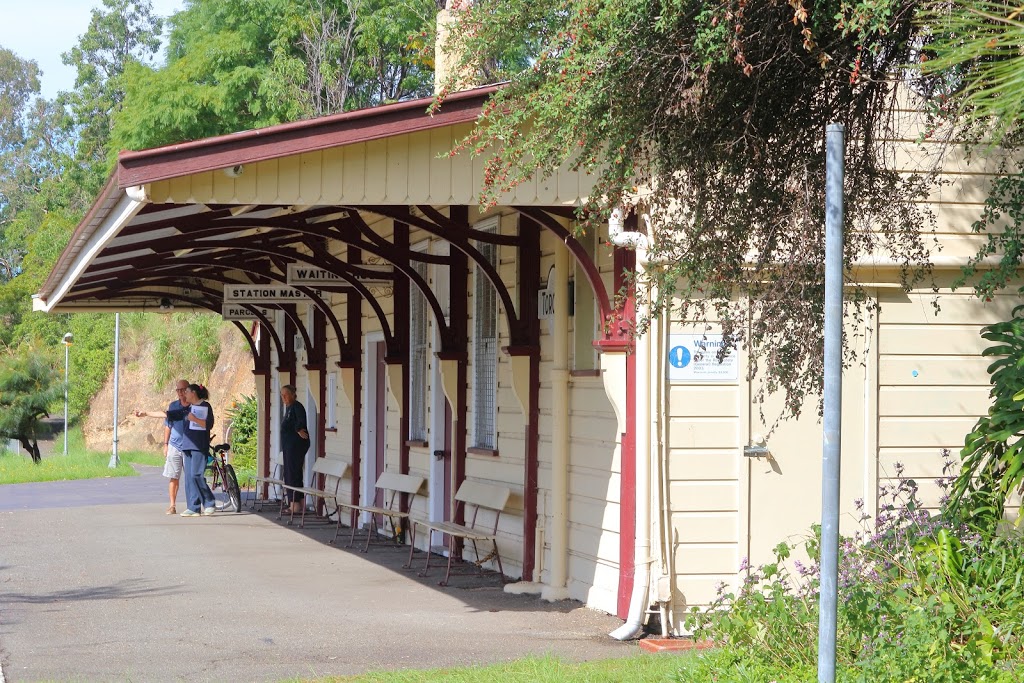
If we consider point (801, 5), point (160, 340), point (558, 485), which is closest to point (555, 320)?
point (558, 485)

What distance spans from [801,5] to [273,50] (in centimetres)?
3058

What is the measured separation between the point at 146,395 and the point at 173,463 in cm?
3155

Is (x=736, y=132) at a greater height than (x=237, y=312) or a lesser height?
greater

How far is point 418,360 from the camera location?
1410cm

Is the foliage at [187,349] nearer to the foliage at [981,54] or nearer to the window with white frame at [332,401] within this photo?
the window with white frame at [332,401]

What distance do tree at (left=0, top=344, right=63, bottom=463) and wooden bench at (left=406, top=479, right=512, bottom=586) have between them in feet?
91.2

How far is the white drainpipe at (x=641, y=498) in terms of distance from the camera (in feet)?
27.8

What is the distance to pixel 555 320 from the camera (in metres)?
10.1

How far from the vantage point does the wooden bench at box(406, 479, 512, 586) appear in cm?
1084

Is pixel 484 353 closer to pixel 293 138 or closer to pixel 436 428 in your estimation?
pixel 436 428

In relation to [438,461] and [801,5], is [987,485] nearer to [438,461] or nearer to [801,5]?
[801,5]

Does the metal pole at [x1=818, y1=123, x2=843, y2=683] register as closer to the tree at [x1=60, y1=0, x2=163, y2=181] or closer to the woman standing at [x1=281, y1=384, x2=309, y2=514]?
the woman standing at [x1=281, y1=384, x2=309, y2=514]

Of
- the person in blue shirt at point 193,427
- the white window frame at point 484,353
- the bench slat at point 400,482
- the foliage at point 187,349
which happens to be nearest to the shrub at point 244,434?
the person in blue shirt at point 193,427

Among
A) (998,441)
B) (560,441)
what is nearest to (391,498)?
(560,441)
